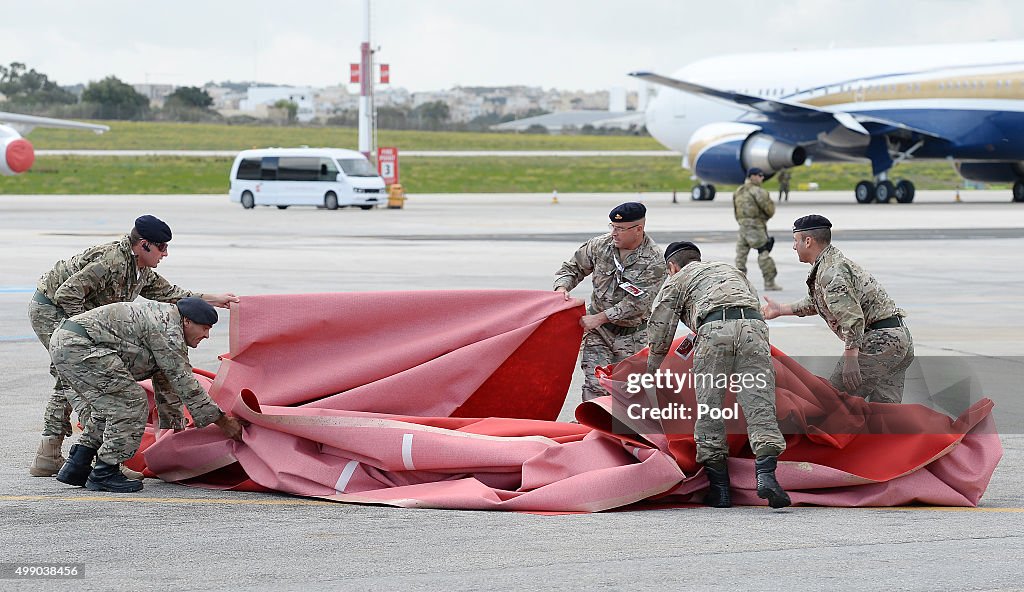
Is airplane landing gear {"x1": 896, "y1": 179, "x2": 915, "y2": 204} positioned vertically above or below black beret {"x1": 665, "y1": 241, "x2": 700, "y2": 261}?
below

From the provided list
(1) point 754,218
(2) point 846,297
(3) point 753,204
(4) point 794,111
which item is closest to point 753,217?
(1) point 754,218

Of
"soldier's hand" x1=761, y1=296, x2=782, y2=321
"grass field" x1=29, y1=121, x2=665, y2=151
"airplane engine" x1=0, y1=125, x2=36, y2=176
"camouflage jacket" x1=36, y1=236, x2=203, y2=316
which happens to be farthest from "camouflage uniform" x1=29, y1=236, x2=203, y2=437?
"grass field" x1=29, y1=121, x2=665, y2=151

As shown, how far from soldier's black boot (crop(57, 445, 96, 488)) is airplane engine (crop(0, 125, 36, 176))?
1530 inches

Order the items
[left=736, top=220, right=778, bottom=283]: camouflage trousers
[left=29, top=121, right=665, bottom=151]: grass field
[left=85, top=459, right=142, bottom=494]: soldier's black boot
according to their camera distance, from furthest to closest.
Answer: [left=29, top=121, right=665, bottom=151]: grass field, [left=736, top=220, right=778, bottom=283]: camouflage trousers, [left=85, top=459, right=142, bottom=494]: soldier's black boot

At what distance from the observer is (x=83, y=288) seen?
9734 millimetres

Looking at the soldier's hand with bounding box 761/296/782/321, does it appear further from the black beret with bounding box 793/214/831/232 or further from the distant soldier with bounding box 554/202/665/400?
the distant soldier with bounding box 554/202/665/400

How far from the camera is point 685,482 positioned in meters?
8.95

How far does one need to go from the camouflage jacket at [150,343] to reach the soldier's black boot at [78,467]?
0.67 m

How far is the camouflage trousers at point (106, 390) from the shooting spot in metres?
9.06

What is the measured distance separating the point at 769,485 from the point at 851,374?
1.15 metres

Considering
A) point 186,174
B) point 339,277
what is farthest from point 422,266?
point 186,174

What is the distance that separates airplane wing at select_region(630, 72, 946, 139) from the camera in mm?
46938

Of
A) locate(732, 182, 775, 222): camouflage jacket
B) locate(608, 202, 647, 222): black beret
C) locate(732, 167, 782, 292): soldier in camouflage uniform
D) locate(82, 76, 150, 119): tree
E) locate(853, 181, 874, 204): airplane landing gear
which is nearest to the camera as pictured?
locate(608, 202, 647, 222): black beret

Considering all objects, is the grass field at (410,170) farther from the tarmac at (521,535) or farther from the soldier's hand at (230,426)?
the soldier's hand at (230,426)
